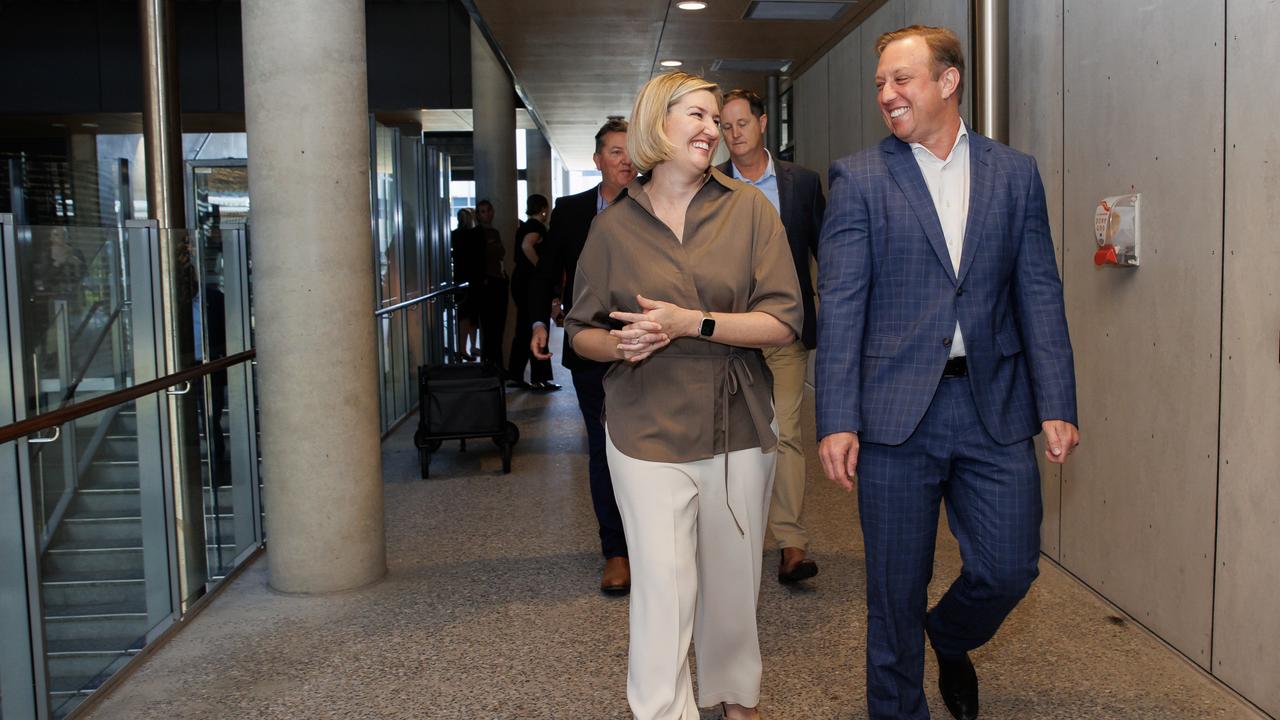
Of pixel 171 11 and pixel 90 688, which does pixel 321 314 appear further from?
pixel 171 11

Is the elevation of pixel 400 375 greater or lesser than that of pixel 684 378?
lesser

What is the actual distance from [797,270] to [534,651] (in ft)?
5.67

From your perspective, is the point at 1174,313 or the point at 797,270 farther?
the point at 797,270

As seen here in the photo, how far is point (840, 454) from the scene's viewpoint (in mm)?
2791

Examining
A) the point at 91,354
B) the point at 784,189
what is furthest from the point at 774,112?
the point at 91,354

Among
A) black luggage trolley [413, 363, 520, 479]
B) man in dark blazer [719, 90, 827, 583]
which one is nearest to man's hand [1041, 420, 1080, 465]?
man in dark blazer [719, 90, 827, 583]

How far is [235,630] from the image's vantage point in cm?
424

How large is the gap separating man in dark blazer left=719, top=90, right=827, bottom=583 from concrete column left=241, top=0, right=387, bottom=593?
152cm

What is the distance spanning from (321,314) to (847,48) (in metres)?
5.72

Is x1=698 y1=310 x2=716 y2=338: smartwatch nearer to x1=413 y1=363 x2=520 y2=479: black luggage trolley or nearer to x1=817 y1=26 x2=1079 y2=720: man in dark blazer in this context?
x1=817 y1=26 x2=1079 y2=720: man in dark blazer

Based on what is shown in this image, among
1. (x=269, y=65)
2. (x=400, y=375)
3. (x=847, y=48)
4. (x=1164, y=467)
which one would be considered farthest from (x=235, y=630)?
(x=847, y=48)

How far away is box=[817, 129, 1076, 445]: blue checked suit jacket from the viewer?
2.77m

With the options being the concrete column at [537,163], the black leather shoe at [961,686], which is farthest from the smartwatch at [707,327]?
the concrete column at [537,163]

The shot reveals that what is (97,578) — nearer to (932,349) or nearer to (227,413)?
(227,413)
